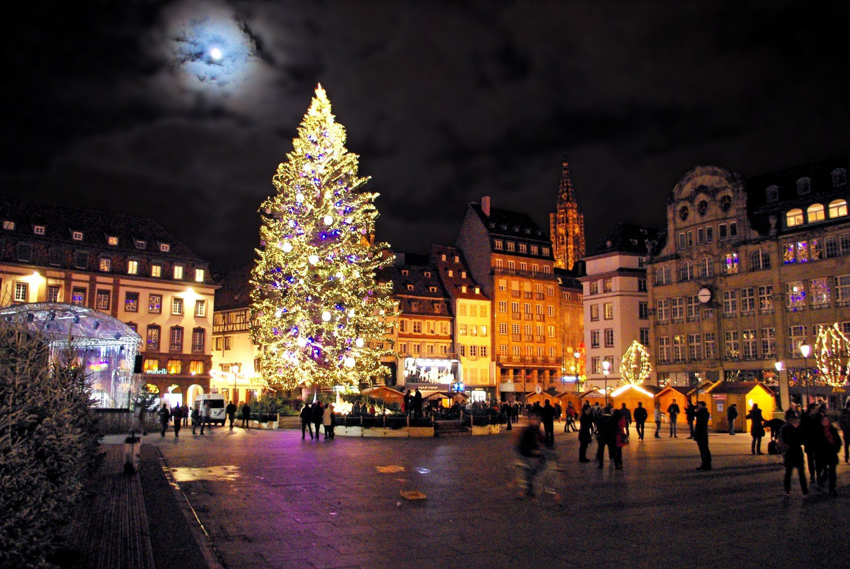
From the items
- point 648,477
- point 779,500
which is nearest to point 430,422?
point 648,477

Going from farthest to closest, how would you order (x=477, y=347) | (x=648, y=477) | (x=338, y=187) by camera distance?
1. (x=477, y=347)
2. (x=338, y=187)
3. (x=648, y=477)

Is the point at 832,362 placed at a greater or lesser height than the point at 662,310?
lesser

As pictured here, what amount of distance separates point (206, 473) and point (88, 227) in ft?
184

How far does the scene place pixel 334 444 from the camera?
2830 cm

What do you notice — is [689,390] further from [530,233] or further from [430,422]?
[530,233]

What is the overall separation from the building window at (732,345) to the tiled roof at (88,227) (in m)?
47.6

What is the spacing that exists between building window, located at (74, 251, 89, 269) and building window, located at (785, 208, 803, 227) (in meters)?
57.5

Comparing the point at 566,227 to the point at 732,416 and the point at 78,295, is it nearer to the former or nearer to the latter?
the point at 78,295

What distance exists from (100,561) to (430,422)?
89.9ft

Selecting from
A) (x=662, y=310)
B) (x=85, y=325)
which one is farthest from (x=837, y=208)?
(x=85, y=325)

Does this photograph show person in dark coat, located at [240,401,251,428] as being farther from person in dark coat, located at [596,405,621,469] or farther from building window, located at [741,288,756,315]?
building window, located at [741,288,756,315]

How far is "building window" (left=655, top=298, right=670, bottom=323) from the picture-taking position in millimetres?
66062

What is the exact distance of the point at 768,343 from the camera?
57.1 meters

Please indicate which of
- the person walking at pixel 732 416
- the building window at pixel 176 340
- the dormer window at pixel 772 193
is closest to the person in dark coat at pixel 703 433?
the person walking at pixel 732 416
